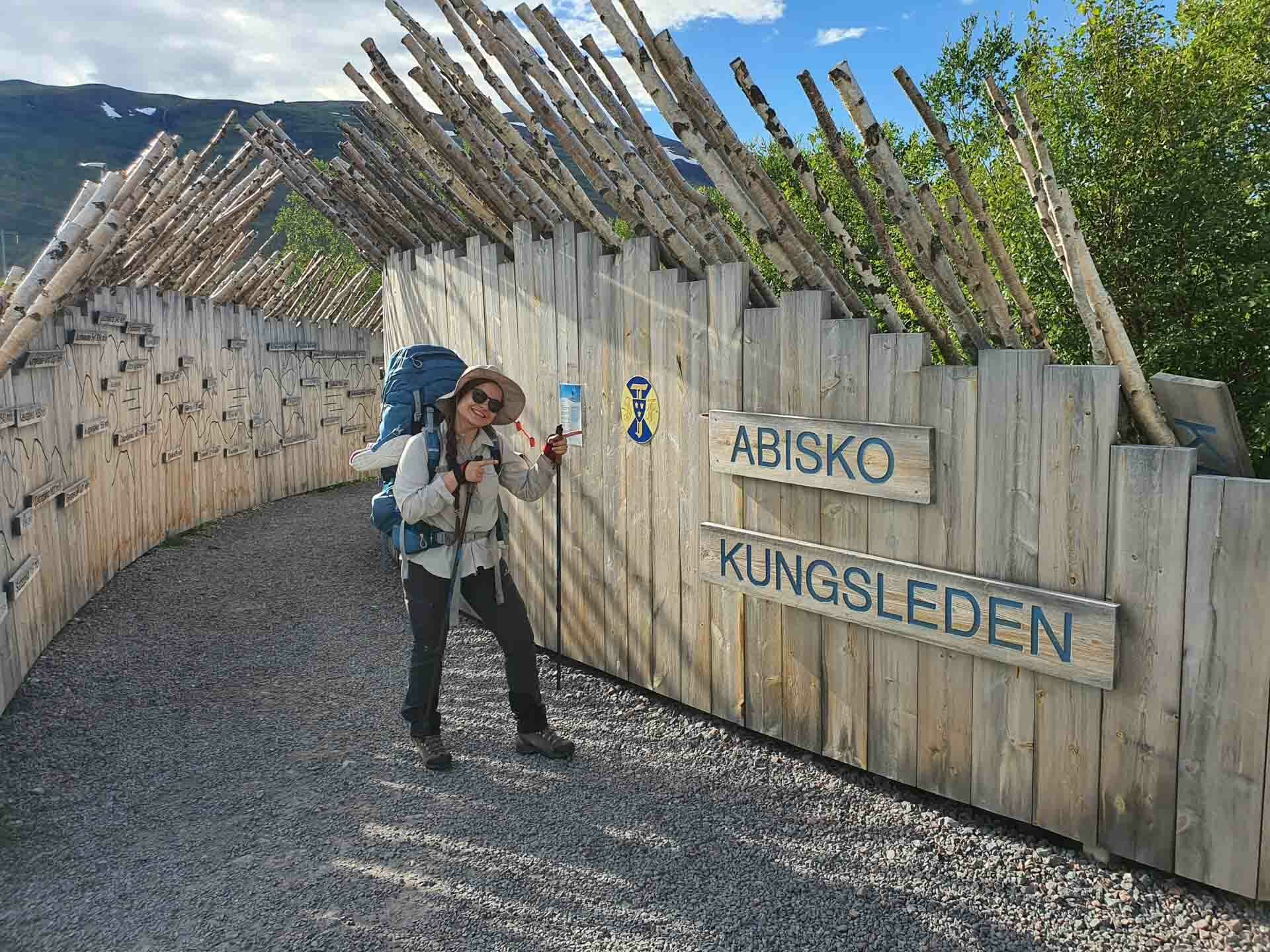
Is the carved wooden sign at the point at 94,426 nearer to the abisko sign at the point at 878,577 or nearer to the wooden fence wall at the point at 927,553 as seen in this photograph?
the wooden fence wall at the point at 927,553

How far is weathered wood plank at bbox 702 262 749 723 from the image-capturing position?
155 inches

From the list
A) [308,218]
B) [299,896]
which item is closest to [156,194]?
[299,896]

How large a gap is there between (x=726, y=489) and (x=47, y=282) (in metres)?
3.74

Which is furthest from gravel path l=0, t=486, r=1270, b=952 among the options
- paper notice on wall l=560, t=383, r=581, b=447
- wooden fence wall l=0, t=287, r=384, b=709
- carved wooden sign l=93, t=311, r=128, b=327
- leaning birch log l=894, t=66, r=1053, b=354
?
carved wooden sign l=93, t=311, r=128, b=327

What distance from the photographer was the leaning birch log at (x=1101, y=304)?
2.91 meters

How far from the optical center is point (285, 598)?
6.67m

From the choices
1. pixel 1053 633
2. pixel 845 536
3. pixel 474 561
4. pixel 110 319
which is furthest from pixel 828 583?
pixel 110 319

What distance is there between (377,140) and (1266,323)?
6975 mm

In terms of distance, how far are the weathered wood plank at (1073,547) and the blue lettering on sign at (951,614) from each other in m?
0.24

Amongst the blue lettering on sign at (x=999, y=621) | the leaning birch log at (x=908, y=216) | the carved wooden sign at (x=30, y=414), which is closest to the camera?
the blue lettering on sign at (x=999, y=621)

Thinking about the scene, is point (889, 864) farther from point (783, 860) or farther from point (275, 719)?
point (275, 719)

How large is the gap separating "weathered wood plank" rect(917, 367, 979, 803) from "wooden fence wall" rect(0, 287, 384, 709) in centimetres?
405

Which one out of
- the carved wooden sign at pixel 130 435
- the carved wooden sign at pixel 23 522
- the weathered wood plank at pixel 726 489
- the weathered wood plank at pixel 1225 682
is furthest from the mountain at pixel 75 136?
the weathered wood plank at pixel 1225 682

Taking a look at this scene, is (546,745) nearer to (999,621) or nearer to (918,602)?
(918,602)
